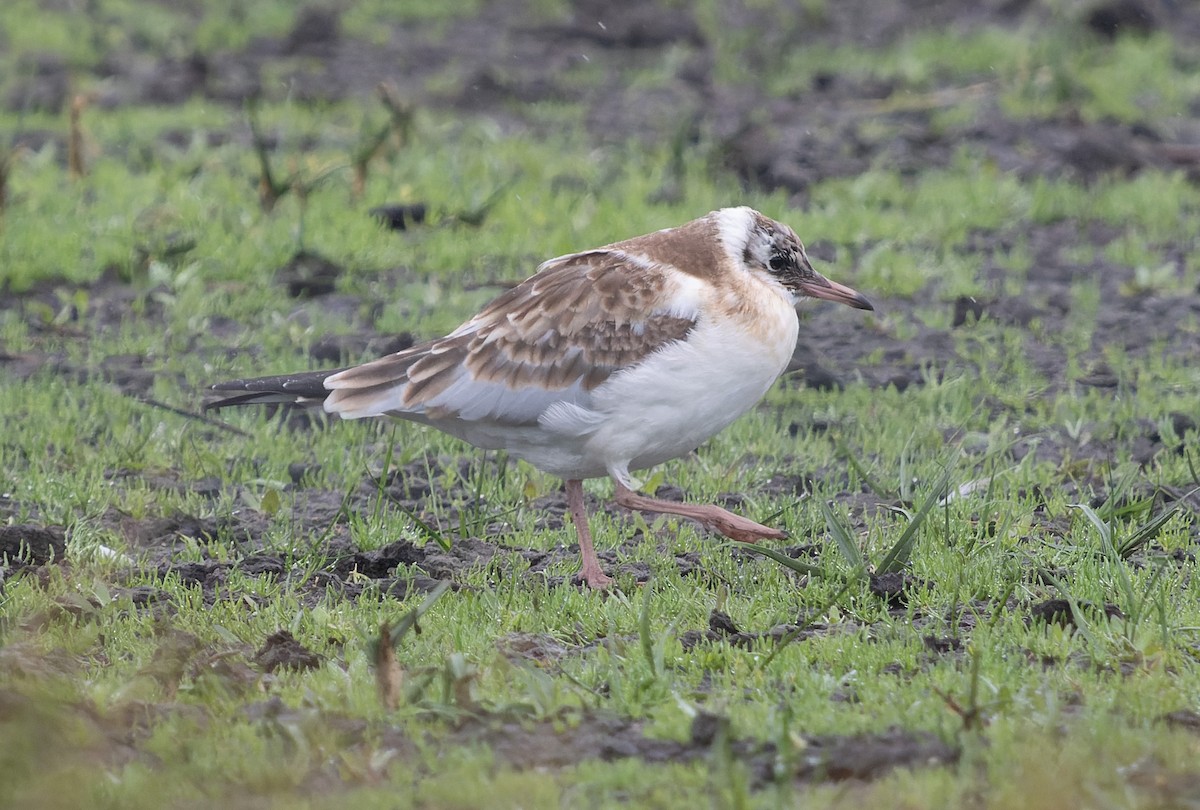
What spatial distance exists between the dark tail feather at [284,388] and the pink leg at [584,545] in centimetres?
115

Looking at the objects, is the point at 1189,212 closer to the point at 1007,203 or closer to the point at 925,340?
the point at 1007,203

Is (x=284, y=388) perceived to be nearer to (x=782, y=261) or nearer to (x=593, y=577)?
(x=593, y=577)

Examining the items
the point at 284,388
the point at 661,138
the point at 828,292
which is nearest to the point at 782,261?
the point at 828,292

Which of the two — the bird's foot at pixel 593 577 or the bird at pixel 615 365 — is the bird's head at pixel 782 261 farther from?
the bird's foot at pixel 593 577

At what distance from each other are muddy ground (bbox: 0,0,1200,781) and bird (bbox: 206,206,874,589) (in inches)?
18.0

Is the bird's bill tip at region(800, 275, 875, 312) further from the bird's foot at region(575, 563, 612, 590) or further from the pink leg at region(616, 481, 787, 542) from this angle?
the bird's foot at region(575, 563, 612, 590)

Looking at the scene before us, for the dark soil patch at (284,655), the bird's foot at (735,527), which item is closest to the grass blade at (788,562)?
the bird's foot at (735,527)

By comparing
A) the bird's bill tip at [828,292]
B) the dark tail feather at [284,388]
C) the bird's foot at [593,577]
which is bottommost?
the bird's foot at [593,577]

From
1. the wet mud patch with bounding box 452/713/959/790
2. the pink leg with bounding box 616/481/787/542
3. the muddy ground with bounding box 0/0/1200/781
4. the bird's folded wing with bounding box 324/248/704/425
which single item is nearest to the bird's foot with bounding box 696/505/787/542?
the pink leg with bounding box 616/481/787/542

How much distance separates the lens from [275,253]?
10.6m

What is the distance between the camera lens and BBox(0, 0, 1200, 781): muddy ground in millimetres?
6598

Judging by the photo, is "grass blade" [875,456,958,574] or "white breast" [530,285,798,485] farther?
"white breast" [530,285,798,485]

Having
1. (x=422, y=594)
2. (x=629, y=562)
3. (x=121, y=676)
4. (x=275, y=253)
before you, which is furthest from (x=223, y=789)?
(x=275, y=253)

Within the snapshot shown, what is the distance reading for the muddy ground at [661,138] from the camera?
660 cm
